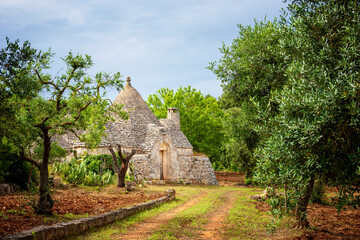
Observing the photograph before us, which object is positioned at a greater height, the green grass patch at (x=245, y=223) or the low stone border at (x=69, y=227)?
the low stone border at (x=69, y=227)

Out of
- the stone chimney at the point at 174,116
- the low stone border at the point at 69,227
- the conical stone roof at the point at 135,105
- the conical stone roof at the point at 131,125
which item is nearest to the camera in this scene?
the low stone border at the point at 69,227

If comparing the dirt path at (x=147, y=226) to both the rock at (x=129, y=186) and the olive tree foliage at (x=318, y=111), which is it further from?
the rock at (x=129, y=186)

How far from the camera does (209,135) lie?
40.5m

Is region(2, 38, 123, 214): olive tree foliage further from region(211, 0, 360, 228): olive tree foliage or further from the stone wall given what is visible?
the stone wall

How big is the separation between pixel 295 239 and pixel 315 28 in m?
4.99

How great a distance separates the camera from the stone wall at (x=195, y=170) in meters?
27.9

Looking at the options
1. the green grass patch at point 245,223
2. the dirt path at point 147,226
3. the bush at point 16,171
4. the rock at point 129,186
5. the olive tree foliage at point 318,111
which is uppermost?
the olive tree foliage at point 318,111

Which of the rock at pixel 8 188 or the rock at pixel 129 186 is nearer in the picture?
the rock at pixel 8 188

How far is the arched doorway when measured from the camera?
2733 centimetres

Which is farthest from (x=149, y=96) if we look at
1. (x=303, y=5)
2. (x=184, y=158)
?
(x=303, y=5)

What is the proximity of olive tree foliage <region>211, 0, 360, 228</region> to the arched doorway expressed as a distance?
19.7 meters

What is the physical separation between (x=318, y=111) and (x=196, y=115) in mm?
35549

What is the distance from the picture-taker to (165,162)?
2756cm

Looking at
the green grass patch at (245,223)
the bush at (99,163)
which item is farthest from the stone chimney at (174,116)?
the green grass patch at (245,223)
